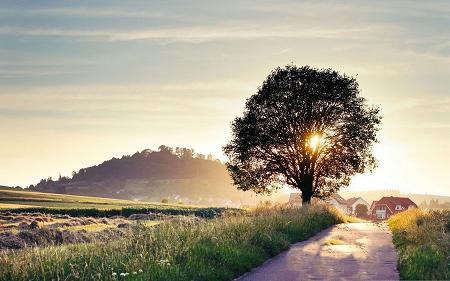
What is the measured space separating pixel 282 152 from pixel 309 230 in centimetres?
2178

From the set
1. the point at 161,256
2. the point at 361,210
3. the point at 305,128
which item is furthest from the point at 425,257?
the point at 361,210

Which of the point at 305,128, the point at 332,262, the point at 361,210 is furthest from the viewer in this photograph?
the point at 361,210

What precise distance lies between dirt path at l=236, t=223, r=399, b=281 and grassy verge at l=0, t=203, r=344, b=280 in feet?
2.19

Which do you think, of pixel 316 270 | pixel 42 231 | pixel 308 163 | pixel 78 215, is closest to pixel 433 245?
pixel 316 270

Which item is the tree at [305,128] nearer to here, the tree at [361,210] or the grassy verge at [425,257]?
the grassy verge at [425,257]

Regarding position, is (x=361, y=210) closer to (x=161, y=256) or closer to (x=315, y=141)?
(x=315, y=141)

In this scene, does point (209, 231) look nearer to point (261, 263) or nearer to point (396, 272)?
point (261, 263)

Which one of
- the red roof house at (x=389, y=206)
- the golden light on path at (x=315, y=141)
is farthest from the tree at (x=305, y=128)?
the red roof house at (x=389, y=206)

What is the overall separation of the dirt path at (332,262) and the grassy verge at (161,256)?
0.67 m

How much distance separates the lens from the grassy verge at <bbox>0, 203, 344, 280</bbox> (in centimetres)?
1420

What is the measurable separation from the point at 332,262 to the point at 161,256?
6465 mm

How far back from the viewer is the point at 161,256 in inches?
629

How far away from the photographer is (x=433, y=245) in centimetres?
1902

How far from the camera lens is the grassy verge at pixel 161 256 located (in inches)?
559
